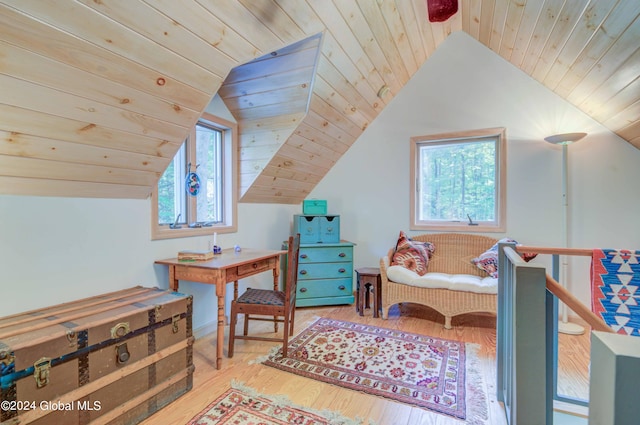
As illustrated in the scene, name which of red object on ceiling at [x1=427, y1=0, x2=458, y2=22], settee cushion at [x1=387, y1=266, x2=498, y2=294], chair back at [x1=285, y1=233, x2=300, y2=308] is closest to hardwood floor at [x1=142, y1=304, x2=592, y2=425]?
settee cushion at [x1=387, y1=266, x2=498, y2=294]

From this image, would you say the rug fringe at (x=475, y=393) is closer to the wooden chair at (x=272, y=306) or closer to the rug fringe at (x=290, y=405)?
the rug fringe at (x=290, y=405)

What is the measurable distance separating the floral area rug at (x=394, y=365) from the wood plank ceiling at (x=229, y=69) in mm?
1639

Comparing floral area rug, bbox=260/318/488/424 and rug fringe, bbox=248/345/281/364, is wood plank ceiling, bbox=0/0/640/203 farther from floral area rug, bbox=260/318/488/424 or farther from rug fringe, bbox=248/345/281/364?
floral area rug, bbox=260/318/488/424

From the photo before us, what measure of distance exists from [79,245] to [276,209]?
2.12 m

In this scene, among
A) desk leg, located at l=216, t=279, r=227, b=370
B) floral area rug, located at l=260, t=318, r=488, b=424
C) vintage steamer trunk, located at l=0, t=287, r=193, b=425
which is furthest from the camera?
desk leg, located at l=216, t=279, r=227, b=370

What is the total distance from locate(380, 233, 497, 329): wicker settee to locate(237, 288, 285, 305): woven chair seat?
46.3 inches

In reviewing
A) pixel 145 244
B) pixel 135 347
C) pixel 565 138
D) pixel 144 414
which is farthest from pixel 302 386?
pixel 565 138

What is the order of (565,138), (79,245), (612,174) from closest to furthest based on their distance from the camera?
(79,245) → (565,138) → (612,174)

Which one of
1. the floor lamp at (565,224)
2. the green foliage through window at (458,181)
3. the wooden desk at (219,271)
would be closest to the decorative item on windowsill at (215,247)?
the wooden desk at (219,271)

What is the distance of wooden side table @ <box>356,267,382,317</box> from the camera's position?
3.14 m

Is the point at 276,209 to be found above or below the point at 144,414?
above

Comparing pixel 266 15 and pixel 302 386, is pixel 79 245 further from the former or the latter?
pixel 266 15

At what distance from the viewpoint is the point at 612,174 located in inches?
111

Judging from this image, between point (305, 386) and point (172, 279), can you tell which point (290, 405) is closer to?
point (305, 386)
